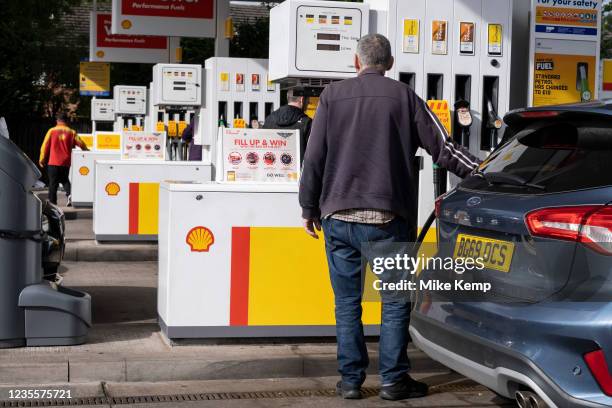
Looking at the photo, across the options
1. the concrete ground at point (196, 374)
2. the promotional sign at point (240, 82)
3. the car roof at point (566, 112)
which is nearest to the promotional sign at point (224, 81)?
the promotional sign at point (240, 82)

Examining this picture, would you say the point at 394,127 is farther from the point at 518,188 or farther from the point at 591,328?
the point at 591,328

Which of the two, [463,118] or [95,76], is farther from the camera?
[95,76]

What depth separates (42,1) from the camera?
24.9 meters

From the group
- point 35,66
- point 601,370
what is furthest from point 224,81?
point 35,66

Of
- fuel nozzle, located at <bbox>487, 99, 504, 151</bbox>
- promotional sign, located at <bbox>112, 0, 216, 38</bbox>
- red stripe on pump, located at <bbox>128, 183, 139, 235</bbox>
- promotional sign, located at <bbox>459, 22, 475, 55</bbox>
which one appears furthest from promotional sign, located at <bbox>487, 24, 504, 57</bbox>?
promotional sign, located at <bbox>112, 0, 216, 38</bbox>

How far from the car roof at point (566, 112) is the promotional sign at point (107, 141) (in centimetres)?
1978

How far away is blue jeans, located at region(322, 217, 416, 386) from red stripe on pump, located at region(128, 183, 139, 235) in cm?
817

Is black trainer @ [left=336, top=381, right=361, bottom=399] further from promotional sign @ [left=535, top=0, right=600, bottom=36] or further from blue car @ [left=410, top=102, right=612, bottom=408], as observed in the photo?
promotional sign @ [left=535, top=0, right=600, bottom=36]

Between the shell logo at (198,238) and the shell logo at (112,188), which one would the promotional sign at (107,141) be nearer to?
the shell logo at (112,188)

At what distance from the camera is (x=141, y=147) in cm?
1497

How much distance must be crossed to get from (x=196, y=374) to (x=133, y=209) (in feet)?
24.7

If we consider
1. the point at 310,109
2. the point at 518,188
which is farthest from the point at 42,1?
the point at 518,188

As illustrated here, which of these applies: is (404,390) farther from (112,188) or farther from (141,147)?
(141,147)

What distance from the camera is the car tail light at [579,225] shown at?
4188mm
